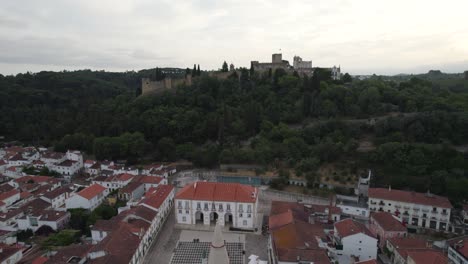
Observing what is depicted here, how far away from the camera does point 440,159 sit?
31.2 m

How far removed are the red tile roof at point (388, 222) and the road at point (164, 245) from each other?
14985 mm

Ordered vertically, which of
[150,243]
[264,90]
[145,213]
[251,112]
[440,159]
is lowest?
[150,243]

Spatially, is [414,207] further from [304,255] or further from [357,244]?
[304,255]

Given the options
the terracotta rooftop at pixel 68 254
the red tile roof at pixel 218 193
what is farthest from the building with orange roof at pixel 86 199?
the red tile roof at pixel 218 193

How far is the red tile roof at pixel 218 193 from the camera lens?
2392 centimetres

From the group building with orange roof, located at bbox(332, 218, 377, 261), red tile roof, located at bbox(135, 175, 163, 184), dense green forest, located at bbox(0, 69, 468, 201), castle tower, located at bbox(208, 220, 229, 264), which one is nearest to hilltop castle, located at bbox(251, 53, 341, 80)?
dense green forest, located at bbox(0, 69, 468, 201)

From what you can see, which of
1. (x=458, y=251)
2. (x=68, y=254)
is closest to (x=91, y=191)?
(x=68, y=254)

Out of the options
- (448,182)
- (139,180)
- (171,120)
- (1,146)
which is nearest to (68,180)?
(139,180)

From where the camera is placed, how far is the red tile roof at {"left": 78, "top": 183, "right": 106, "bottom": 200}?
1049 inches

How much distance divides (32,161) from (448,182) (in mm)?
45887

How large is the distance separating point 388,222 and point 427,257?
205 inches

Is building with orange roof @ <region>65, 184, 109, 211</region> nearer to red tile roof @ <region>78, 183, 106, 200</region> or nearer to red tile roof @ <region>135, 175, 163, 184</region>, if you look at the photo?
red tile roof @ <region>78, 183, 106, 200</region>

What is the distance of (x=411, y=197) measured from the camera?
83.4 ft

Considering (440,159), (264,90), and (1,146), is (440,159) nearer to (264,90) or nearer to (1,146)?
(264,90)
